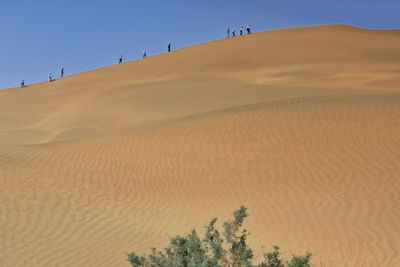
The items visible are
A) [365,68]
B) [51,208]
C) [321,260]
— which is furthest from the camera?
[365,68]

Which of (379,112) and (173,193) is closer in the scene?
(173,193)

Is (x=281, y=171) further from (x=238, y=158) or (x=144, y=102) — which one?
(x=144, y=102)

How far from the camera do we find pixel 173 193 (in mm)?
12398

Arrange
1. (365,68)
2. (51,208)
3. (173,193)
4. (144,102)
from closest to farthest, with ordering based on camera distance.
Answer: (51,208) → (173,193) → (144,102) → (365,68)

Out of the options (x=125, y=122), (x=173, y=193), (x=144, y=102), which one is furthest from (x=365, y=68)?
(x=173, y=193)

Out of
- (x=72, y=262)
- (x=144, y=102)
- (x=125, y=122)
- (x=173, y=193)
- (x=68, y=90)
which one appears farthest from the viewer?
(x=68, y=90)

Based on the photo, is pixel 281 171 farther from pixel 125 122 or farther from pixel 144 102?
pixel 144 102

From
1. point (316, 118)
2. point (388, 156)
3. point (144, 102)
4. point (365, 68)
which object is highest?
point (365, 68)

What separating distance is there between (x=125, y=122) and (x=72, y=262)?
1497 cm

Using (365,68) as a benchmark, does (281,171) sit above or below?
below

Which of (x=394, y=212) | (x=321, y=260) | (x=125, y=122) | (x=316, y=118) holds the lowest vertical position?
(x=321, y=260)

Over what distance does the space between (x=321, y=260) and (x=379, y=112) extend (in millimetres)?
9150

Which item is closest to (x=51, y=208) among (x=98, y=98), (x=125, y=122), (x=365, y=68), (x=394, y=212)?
(x=394, y=212)

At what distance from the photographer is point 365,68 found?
34656mm
